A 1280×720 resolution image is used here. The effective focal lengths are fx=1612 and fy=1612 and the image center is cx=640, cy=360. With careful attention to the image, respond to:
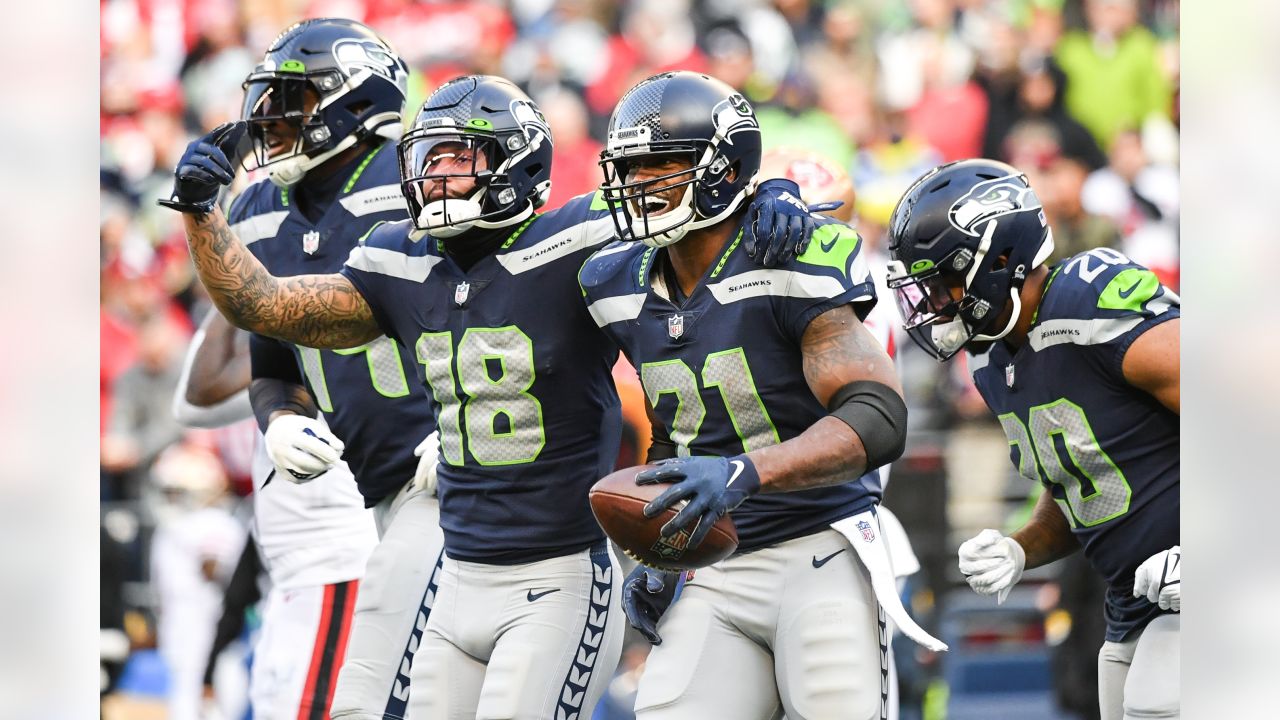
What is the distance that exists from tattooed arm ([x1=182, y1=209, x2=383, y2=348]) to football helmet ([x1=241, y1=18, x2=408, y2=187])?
706 millimetres

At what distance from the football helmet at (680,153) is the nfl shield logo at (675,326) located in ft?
0.50

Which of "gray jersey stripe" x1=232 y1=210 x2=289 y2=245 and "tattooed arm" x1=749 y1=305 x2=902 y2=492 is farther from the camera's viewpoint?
"gray jersey stripe" x1=232 y1=210 x2=289 y2=245

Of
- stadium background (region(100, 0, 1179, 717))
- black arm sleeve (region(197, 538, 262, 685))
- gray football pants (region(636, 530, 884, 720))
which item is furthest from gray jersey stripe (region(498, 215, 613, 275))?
stadium background (region(100, 0, 1179, 717))

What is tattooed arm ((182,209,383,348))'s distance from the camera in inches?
141

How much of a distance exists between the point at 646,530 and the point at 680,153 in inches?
33.6

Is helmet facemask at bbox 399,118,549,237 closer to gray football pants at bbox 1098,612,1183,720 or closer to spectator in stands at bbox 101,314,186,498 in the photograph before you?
gray football pants at bbox 1098,612,1183,720

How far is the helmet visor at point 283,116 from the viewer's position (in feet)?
14.4

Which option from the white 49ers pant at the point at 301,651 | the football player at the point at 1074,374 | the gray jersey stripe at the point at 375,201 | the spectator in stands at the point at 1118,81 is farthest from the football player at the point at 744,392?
the spectator in stands at the point at 1118,81

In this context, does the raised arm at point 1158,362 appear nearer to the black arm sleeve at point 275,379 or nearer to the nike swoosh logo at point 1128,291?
the nike swoosh logo at point 1128,291

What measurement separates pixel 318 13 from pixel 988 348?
6284 mm

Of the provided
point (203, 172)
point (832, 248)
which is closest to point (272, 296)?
point (203, 172)
